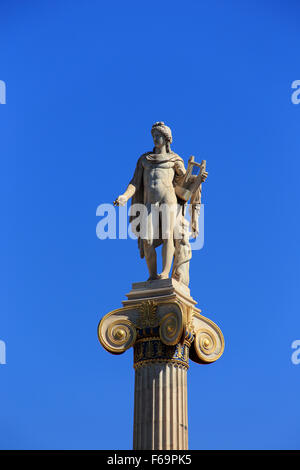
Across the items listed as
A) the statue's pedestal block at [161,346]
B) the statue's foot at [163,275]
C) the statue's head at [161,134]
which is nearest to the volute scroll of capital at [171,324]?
the statue's pedestal block at [161,346]

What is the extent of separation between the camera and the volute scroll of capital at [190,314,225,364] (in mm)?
24594

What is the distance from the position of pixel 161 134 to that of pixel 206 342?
20.9 ft

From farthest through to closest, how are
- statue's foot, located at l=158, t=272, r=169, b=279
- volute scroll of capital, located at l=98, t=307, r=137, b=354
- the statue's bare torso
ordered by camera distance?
the statue's bare torso
statue's foot, located at l=158, t=272, r=169, b=279
volute scroll of capital, located at l=98, t=307, r=137, b=354

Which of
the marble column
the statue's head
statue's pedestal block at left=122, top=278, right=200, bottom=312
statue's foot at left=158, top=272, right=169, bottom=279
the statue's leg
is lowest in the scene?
the marble column

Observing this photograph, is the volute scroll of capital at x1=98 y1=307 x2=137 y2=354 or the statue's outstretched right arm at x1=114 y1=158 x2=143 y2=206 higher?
the statue's outstretched right arm at x1=114 y1=158 x2=143 y2=206

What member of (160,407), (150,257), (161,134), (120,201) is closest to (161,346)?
(160,407)

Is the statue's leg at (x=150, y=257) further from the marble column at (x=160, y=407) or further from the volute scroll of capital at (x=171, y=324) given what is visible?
the marble column at (x=160, y=407)

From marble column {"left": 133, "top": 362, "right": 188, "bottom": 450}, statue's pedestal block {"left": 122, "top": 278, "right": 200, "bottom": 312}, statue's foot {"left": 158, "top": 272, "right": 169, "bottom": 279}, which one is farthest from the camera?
statue's foot {"left": 158, "top": 272, "right": 169, "bottom": 279}

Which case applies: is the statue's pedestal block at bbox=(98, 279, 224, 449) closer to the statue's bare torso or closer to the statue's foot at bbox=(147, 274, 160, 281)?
the statue's foot at bbox=(147, 274, 160, 281)

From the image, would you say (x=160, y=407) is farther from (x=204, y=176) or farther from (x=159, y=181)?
(x=204, y=176)

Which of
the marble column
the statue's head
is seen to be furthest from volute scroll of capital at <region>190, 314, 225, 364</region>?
the statue's head

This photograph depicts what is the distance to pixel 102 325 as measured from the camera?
24.4m

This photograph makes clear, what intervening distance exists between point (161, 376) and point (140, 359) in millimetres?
876

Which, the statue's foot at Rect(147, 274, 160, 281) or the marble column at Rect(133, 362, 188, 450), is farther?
the statue's foot at Rect(147, 274, 160, 281)
